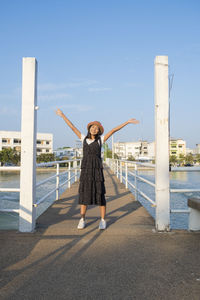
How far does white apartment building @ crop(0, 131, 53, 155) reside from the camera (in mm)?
60281

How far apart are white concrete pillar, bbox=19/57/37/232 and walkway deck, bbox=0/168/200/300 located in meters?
0.35

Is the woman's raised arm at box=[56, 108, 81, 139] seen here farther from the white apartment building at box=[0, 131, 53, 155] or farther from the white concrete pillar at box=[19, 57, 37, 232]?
the white apartment building at box=[0, 131, 53, 155]

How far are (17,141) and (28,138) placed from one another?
62.9 m

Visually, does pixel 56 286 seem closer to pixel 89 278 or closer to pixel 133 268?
pixel 89 278

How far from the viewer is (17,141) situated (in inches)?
2469

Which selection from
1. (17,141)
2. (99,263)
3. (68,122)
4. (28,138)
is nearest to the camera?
(99,263)

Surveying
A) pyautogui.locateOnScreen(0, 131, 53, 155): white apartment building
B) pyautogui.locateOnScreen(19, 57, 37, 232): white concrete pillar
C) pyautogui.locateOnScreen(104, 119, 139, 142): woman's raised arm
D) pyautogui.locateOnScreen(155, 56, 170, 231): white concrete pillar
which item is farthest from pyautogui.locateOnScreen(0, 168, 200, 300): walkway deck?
pyautogui.locateOnScreen(0, 131, 53, 155): white apartment building

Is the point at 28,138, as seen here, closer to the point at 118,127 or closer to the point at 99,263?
the point at 118,127

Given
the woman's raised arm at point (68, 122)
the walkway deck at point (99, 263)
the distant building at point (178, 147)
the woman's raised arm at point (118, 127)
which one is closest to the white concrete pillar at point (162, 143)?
the walkway deck at point (99, 263)

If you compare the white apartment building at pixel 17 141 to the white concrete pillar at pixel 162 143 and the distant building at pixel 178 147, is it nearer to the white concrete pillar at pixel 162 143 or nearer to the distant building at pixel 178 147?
the distant building at pixel 178 147

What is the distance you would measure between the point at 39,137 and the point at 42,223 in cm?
6447

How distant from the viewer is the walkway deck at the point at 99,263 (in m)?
1.60

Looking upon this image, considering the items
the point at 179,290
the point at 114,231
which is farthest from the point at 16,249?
the point at 179,290

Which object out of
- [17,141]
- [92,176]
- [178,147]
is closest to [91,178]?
[92,176]
